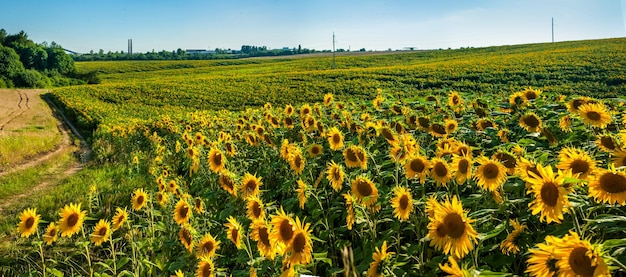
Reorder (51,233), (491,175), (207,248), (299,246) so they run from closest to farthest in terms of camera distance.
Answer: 1. (299,246)
2. (491,175)
3. (207,248)
4. (51,233)

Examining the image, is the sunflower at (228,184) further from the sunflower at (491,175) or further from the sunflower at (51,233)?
the sunflower at (491,175)

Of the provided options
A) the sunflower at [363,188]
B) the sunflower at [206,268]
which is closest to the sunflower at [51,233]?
the sunflower at [206,268]

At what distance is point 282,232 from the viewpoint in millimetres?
1929

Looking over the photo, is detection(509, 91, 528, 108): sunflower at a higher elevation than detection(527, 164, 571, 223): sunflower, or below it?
higher

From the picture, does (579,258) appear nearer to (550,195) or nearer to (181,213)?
(550,195)

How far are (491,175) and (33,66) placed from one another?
2813 inches

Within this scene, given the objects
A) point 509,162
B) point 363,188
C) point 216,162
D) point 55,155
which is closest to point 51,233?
point 216,162

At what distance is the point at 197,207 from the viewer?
326cm

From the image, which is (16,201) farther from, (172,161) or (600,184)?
(600,184)

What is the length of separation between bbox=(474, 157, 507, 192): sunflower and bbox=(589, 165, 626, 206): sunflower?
523 millimetres

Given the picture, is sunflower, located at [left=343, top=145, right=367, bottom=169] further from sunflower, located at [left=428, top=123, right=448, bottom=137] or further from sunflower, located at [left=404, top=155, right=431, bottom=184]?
sunflower, located at [left=428, top=123, right=448, bottom=137]

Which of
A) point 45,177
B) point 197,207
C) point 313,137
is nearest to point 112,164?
point 45,177

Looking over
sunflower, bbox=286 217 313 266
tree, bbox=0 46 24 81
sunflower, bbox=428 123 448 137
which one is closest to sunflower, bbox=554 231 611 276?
sunflower, bbox=286 217 313 266

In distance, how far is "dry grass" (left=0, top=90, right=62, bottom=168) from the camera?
11547mm
